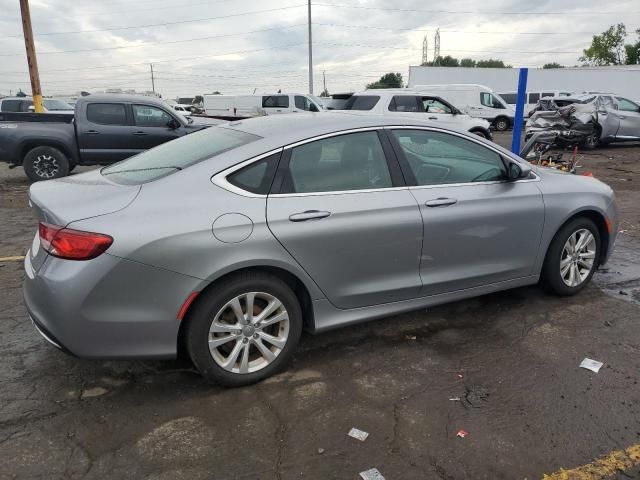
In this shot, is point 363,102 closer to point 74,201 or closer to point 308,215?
point 308,215

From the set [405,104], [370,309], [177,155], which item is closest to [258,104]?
[405,104]

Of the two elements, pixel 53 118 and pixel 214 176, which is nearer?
pixel 214 176

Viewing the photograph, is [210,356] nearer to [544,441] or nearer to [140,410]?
[140,410]

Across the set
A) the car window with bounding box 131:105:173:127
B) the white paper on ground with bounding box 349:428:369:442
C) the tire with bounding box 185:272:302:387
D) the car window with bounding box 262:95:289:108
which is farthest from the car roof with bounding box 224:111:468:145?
the car window with bounding box 262:95:289:108

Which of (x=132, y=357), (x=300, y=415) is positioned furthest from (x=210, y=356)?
→ (x=300, y=415)

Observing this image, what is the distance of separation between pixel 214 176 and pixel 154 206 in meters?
0.39

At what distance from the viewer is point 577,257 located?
4387mm

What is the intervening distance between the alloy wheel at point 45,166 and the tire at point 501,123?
20880mm

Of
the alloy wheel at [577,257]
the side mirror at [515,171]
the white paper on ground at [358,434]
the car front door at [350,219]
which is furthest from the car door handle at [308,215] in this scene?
the alloy wheel at [577,257]

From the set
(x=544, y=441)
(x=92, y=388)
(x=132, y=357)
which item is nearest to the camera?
(x=544, y=441)

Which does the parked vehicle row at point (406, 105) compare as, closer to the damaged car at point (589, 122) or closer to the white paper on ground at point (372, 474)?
the damaged car at point (589, 122)

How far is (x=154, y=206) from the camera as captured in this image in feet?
9.09

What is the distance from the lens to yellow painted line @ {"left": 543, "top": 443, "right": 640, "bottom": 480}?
7.84 feet

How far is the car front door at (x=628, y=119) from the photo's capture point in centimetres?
1602
